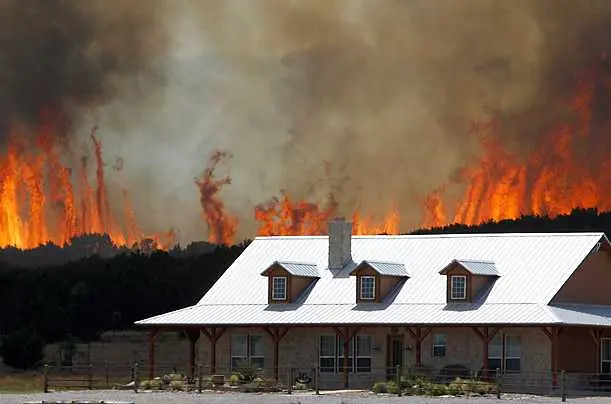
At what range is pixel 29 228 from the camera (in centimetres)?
11131

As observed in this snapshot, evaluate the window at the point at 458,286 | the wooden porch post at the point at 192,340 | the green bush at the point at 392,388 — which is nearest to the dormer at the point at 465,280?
the window at the point at 458,286

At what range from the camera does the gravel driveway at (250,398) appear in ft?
163

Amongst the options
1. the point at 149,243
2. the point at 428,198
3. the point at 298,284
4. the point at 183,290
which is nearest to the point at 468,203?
the point at 428,198

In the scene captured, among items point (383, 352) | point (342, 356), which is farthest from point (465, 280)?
point (342, 356)

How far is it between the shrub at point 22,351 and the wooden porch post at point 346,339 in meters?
27.0

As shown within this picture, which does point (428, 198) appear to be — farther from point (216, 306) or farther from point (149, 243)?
point (216, 306)

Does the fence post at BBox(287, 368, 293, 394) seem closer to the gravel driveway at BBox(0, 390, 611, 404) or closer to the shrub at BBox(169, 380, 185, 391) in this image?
the gravel driveway at BBox(0, 390, 611, 404)

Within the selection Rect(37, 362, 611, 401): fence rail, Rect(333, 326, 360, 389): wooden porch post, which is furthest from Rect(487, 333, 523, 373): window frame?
Rect(333, 326, 360, 389): wooden porch post

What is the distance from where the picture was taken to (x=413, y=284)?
60.6 metres

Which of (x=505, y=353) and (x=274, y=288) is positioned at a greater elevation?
(x=274, y=288)

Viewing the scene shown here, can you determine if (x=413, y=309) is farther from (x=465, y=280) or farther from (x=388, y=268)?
(x=388, y=268)

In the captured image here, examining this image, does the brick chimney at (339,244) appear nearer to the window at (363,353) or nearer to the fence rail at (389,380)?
the window at (363,353)

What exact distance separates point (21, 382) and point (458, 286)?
20.4 m

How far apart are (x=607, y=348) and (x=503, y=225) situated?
4187cm
